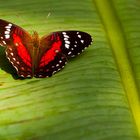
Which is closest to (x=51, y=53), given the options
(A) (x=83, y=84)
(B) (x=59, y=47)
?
(B) (x=59, y=47)

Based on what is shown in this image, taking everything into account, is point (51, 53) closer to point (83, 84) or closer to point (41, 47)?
point (41, 47)

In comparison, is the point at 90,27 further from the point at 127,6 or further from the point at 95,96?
the point at 95,96

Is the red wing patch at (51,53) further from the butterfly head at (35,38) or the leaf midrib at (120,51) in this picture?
the leaf midrib at (120,51)

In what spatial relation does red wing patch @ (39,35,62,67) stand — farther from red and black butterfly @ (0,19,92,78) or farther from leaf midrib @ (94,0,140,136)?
leaf midrib @ (94,0,140,136)

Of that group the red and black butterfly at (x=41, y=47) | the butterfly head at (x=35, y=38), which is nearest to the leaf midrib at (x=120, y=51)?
the red and black butterfly at (x=41, y=47)

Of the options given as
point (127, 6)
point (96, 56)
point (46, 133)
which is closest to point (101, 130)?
point (46, 133)

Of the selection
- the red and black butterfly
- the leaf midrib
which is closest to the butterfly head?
the red and black butterfly
